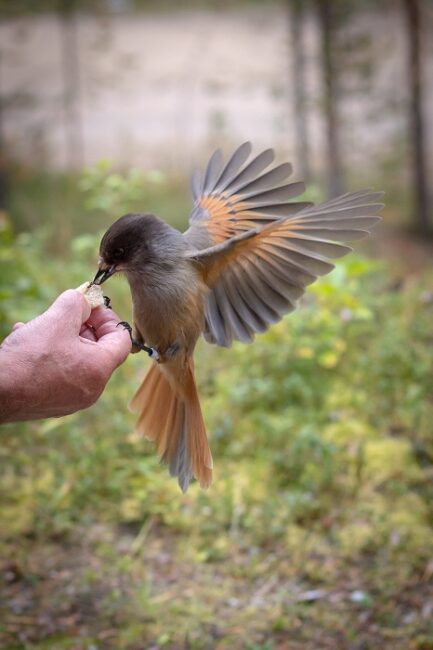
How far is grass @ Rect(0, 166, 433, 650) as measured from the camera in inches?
128

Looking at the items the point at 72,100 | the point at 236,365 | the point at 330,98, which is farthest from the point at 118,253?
the point at 72,100

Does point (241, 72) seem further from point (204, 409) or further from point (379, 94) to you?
point (204, 409)

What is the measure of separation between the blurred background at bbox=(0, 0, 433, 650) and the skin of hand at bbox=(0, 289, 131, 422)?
1361 millimetres

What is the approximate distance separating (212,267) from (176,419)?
682mm

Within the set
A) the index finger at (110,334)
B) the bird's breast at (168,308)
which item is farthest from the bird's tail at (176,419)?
the index finger at (110,334)

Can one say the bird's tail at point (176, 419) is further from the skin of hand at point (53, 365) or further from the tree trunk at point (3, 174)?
the tree trunk at point (3, 174)

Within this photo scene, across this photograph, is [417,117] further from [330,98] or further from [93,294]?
[93,294]

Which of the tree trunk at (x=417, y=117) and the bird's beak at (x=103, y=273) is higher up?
the tree trunk at (x=417, y=117)

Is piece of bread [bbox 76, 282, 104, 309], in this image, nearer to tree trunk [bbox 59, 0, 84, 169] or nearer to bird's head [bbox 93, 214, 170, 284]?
bird's head [bbox 93, 214, 170, 284]

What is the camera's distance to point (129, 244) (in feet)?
8.63

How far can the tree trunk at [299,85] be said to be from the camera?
716 cm

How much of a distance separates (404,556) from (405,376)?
1.34 m

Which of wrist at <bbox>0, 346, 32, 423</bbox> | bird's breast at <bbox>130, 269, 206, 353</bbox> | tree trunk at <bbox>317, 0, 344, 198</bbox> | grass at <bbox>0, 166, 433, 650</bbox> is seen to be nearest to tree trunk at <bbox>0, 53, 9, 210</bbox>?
grass at <bbox>0, 166, 433, 650</bbox>

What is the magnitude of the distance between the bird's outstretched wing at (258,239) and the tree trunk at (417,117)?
443 centimetres
